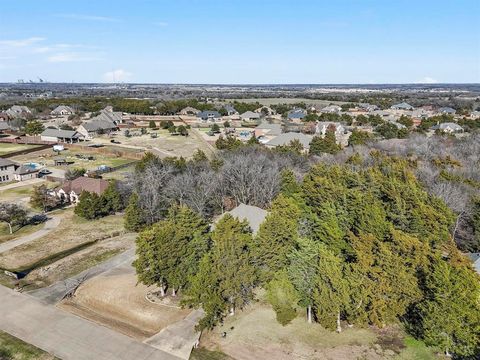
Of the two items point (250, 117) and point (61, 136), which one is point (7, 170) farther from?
point (250, 117)

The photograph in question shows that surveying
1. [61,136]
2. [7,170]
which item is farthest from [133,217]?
[61,136]

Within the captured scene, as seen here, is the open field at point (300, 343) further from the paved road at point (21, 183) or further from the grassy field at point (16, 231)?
the paved road at point (21, 183)

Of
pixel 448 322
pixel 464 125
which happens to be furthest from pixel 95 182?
pixel 464 125

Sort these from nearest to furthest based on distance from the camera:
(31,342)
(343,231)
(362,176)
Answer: (31,342)
(343,231)
(362,176)

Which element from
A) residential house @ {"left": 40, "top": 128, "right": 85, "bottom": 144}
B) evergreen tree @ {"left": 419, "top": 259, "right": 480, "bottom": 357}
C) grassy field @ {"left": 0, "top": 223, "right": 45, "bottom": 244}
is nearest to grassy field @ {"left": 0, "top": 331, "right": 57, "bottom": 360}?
grassy field @ {"left": 0, "top": 223, "right": 45, "bottom": 244}

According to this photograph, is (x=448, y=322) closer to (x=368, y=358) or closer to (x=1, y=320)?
(x=368, y=358)

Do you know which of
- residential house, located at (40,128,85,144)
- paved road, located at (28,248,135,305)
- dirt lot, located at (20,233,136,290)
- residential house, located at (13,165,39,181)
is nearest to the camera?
paved road, located at (28,248,135,305)

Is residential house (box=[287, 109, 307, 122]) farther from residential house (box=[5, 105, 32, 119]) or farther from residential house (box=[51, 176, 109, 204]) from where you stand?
residential house (box=[5, 105, 32, 119])
